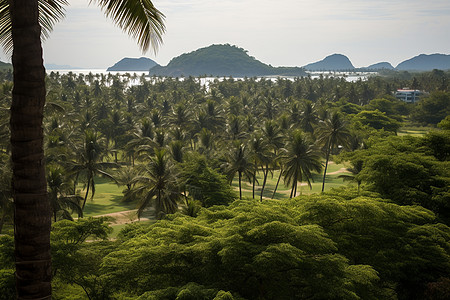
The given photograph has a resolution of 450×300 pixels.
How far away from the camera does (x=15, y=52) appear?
548cm

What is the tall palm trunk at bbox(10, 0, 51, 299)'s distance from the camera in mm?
5500

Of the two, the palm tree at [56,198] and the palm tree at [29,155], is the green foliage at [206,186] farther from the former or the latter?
the palm tree at [29,155]


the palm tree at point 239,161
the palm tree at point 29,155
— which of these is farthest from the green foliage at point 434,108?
the palm tree at point 29,155

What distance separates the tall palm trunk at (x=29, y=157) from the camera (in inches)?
217

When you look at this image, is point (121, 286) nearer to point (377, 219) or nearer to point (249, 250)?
point (249, 250)

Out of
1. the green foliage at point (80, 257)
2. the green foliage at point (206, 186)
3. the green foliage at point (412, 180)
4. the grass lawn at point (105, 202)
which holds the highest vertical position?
the green foliage at point (412, 180)

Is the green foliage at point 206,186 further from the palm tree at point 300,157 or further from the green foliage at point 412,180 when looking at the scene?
the green foliage at point 412,180

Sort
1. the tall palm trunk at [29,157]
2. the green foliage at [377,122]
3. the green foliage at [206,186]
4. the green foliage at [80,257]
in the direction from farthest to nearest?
the green foliage at [377,122] < the green foliage at [206,186] < the green foliage at [80,257] < the tall palm trunk at [29,157]

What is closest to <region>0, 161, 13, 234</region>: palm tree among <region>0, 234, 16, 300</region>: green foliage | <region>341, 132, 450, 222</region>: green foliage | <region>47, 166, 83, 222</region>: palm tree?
<region>47, 166, 83, 222</region>: palm tree

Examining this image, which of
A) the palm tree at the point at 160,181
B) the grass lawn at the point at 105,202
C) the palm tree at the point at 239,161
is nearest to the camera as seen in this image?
the palm tree at the point at 160,181

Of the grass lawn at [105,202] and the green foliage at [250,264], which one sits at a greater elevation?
the green foliage at [250,264]

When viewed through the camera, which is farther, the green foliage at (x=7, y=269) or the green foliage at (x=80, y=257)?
the green foliage at (x=80, y=257)

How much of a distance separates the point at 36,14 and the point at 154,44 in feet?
8.92

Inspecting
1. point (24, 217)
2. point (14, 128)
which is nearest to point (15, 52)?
point (14, 128)
